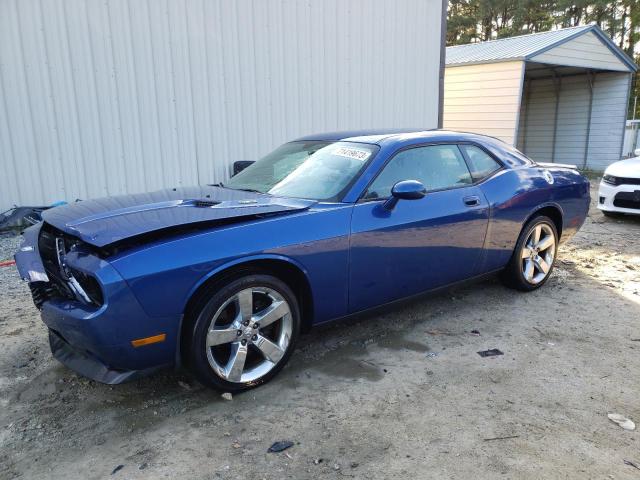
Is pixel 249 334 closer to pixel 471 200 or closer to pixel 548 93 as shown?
pixel 471 200

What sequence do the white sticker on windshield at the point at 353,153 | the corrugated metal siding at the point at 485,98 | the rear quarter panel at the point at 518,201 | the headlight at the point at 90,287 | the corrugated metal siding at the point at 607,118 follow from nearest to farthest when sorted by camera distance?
1. the headlight at the point at 90,287
2. the white sticker on windshield at the point at 353,153
3. the rear quarter panel at the point at 518,201
4. the corrugated metal siding at the point at 485,98
5. the corrugated metal siding at the point at 607,118

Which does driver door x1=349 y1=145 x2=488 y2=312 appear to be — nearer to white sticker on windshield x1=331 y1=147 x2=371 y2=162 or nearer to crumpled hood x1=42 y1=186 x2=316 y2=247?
white sticker on windshield x1=331 y1=147 x2=371 y2=162

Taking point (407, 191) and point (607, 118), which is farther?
point (607, 118)

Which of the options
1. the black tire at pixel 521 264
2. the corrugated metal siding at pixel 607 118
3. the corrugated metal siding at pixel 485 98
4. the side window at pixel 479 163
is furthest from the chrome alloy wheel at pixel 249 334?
the corrugated metal siding at pixel 607 118

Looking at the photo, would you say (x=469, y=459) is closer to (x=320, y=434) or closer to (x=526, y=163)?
(x=320, y=434)

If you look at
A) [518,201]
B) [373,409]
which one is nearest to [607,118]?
[518,201]

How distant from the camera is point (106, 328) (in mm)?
2516

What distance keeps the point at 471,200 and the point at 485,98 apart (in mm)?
11089

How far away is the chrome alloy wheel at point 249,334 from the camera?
9.43 feet

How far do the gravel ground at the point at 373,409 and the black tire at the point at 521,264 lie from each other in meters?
0.50

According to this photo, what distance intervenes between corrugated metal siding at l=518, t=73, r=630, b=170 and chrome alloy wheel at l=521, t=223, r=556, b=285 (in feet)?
44.5

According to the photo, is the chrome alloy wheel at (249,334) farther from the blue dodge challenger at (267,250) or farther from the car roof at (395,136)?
the car roof at (395,136)

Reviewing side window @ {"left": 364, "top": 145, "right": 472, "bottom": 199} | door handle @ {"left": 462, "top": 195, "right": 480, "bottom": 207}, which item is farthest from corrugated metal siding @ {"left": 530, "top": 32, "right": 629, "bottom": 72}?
door handle @ {"left": 462, "top": 195, "right": 480, "bottom": 207}

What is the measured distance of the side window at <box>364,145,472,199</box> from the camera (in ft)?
11.8
